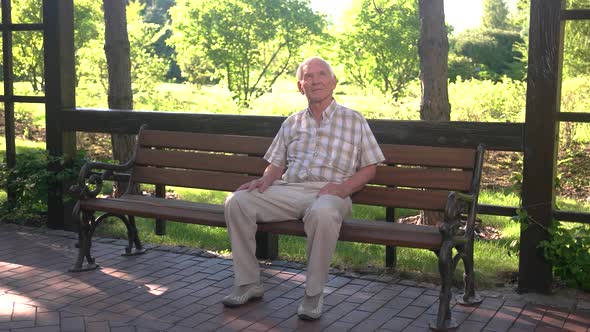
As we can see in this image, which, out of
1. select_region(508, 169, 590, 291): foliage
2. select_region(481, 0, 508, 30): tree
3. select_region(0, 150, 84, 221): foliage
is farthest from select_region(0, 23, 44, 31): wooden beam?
select_region(481, 0, 508, 30): tree

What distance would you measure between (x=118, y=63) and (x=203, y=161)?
10.2 feet

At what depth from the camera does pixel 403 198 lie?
4.66 m

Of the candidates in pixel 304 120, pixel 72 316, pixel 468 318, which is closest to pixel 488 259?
pixel 468 318

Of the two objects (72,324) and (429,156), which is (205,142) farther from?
(72,324)

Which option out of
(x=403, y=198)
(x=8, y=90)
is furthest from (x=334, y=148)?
(x=8, y=90)

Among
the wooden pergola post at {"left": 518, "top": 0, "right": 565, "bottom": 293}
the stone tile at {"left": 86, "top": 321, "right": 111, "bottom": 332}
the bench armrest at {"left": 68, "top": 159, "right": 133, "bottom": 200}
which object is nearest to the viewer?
the stone tile at {"left": 86, "top": 321, "right": 111, "bottom": 332}

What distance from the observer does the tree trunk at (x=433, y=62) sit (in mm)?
6457

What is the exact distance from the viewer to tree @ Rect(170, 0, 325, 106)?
1986 centimetres

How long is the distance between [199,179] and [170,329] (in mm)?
1569

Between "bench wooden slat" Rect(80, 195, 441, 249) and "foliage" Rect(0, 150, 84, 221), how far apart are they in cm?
126

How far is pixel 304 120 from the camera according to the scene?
4.69 m

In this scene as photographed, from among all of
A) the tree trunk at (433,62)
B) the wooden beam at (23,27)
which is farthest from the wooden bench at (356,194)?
the tree trunk at (433,62)

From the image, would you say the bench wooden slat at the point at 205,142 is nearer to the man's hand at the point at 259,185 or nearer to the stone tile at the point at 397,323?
the man's hand at the point at 259,185

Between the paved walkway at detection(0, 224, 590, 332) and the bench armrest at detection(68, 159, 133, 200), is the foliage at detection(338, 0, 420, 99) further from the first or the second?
the paved walkway at detection(0, 224, 590, 332)
